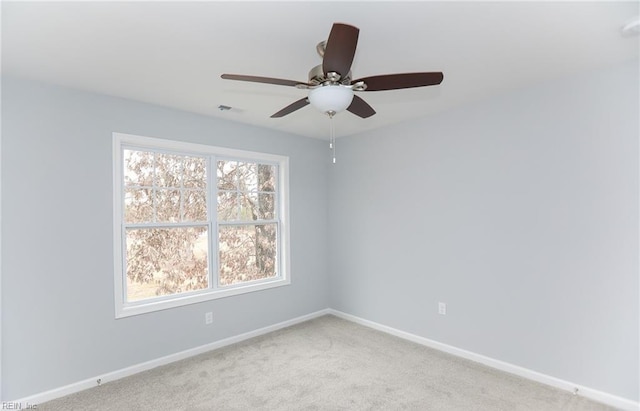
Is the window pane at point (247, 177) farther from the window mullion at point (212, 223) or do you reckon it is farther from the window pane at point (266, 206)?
the window mullion at point (212, 223)

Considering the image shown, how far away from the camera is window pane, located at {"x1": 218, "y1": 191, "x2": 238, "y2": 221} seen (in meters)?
3.81

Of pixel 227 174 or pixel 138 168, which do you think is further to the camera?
pixel 227 174

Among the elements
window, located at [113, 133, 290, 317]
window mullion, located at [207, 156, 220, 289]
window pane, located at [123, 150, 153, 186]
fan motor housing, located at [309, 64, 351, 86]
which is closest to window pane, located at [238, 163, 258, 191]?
window, located at [113, 133, 290, 317]

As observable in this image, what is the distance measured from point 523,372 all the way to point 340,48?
3.07 metres

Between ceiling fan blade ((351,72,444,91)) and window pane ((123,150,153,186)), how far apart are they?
95.8 inches

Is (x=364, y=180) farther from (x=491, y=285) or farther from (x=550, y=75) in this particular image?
(x=550, y=75)

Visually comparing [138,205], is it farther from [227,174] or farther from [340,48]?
[340,48]

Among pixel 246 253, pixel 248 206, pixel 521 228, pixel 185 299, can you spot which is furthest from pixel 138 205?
pixel 521 228

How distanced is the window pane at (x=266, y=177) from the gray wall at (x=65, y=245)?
969 mm

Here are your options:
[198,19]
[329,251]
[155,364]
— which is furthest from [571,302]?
[155,364]

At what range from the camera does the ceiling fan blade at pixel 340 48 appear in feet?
4.57

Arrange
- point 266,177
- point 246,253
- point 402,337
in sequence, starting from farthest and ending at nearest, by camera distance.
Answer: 1. point 266,177
2. point 246,253
3. point 402,337

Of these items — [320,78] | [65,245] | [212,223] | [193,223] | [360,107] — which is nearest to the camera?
[320,78]

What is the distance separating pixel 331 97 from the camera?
177cm
